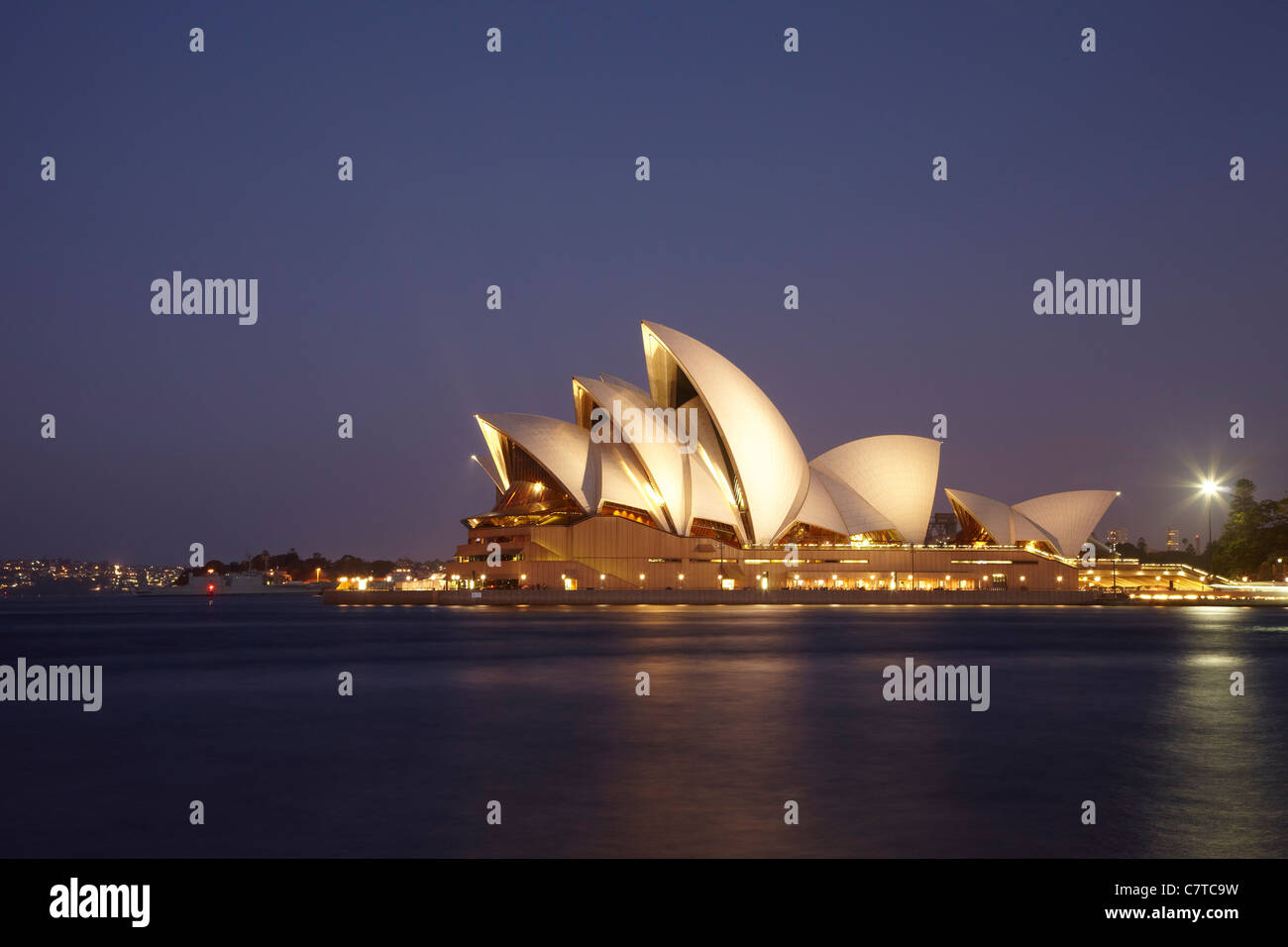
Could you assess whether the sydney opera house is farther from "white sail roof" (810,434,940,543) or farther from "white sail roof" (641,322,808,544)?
"white sail roof" (810,434,940,543)

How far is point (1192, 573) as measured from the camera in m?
97.9

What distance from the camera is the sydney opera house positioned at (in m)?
75.2

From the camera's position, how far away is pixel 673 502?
77125mm

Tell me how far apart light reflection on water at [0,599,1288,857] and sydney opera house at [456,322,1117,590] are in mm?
42227

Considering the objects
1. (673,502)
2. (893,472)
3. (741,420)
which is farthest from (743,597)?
(893,472)

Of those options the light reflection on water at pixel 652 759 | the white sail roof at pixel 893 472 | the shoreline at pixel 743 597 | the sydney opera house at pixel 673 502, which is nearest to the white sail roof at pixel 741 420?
the sydney opera house at pixel 673 502

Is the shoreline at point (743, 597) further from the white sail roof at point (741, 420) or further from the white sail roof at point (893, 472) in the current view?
the white sail roof at point (893, 472)

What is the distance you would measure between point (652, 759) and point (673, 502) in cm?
6220

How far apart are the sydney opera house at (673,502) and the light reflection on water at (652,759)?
42227mm

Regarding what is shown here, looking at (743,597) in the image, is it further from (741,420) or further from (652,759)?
(652,759)

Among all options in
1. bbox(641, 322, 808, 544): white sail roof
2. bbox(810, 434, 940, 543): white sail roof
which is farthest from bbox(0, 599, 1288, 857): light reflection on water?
bbox(810, 434, 940, 543): white sail roof
